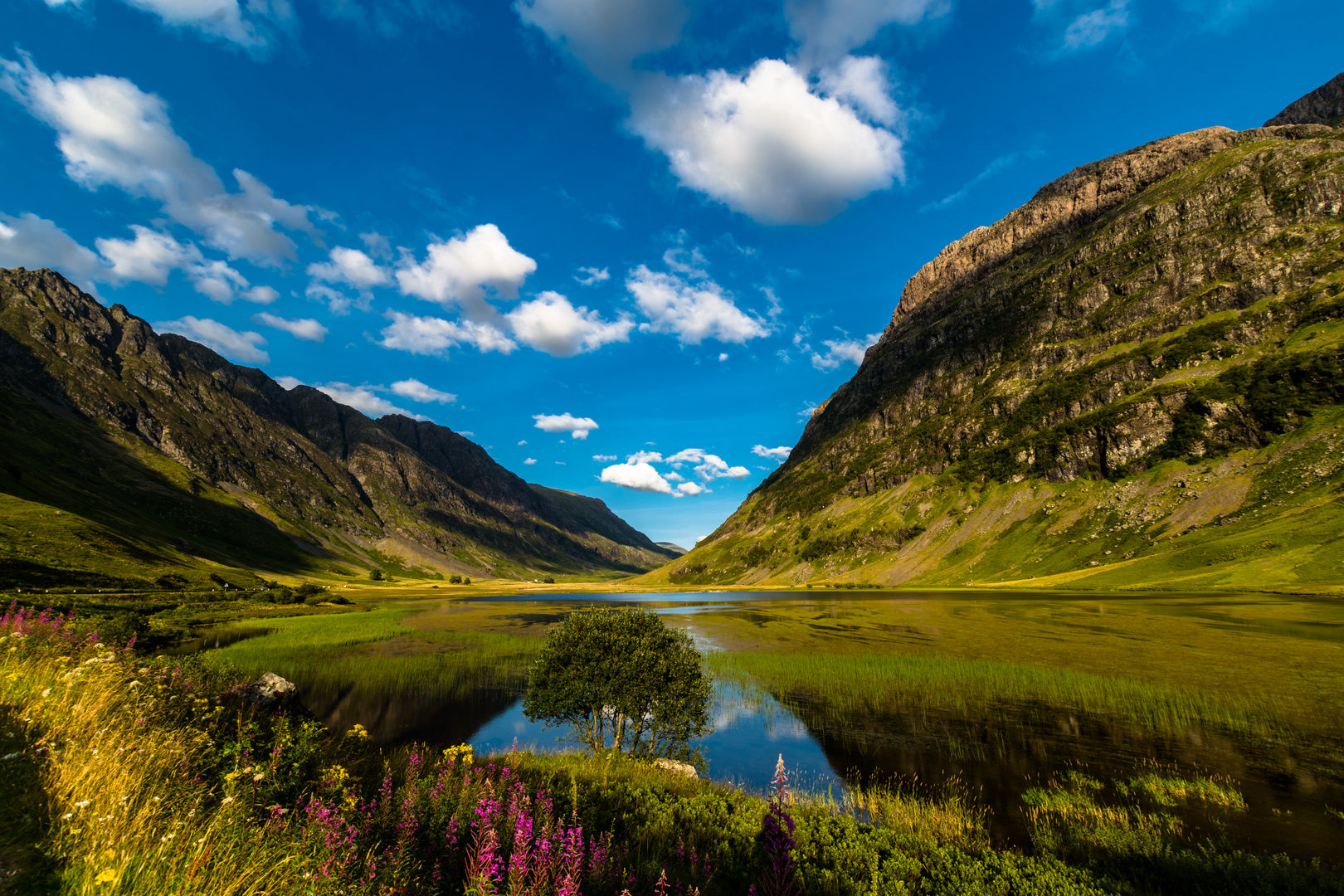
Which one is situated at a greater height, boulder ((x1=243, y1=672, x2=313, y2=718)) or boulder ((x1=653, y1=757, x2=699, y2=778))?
boulder ((x1=243, y1=672, x2=313, y2=718))

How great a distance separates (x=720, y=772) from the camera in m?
26.1

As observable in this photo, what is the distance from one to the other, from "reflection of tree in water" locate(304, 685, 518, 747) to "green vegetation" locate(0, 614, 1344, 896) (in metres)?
10.3

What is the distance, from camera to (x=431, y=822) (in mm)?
10492

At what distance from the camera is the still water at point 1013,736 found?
1958cm

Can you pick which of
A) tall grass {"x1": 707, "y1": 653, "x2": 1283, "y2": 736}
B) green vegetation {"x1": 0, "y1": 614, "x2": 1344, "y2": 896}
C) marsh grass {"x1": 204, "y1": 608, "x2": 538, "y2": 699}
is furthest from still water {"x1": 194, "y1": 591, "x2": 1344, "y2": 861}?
marsh grass {"x1": 204, "y1": 608, "x2": 538, "y2": 699}

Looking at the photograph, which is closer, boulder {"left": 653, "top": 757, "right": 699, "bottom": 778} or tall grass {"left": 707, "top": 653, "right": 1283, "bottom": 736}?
boulder {"left": 653, "top": 757, "right": 699, "bottom": 778}

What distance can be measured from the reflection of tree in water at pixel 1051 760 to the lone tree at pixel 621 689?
8.40m

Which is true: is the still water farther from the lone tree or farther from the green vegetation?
the lone tree

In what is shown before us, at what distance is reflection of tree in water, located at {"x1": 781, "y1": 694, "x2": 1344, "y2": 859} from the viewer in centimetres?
1761

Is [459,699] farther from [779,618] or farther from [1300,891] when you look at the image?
[779,618]

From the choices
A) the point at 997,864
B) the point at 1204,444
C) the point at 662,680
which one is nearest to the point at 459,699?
the point at 662,680

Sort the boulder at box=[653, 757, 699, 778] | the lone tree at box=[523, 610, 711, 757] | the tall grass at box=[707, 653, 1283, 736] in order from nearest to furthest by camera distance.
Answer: the boulder at box=[653, 757, 699, 778] → the lone tree at box=[523, 610, 711, 757] → the tall grass at box=[707, 653, 1283, 736]

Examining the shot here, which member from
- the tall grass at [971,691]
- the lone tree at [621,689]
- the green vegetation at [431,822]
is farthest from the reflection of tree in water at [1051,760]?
the lone tree at [621,689]

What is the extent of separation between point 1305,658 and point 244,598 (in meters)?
144
